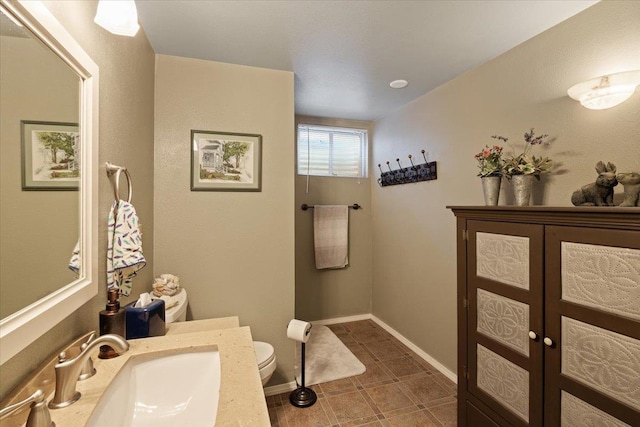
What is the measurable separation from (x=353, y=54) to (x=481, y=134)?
3.78 feet

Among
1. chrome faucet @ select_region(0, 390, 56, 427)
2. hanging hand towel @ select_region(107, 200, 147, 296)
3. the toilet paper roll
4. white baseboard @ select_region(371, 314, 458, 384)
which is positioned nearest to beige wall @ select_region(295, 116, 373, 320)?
white baseboard @ select_region(371, 314, 458, 384)

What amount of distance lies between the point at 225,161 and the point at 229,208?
14.1 inches

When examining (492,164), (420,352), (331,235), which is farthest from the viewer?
(331,235)

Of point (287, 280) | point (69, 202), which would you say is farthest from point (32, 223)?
point (287, 280)

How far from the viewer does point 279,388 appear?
89.1 inches

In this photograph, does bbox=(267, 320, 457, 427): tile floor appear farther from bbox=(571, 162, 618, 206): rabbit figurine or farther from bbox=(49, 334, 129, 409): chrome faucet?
bbox=(571, 162, 618, 206): rabbit figurine

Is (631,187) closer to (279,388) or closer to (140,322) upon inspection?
(140,322)

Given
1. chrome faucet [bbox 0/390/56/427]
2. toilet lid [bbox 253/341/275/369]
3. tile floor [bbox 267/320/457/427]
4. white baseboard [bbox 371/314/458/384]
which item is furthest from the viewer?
white baseboard [bbox 371/314/458/384]

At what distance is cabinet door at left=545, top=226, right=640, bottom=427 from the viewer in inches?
39.0

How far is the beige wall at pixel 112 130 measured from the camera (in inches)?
32.0

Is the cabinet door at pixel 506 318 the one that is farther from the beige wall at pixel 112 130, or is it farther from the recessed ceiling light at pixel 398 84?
the beige wall at pixel 112 130

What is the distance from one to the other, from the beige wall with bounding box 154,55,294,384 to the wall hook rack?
1.35 metres

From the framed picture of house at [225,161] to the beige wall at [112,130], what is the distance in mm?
300

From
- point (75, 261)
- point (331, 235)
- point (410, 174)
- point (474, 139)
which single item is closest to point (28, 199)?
point (75, 261)
